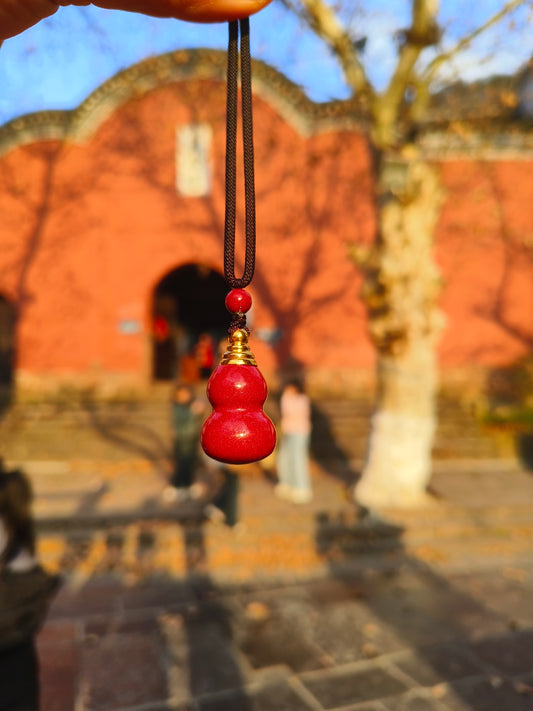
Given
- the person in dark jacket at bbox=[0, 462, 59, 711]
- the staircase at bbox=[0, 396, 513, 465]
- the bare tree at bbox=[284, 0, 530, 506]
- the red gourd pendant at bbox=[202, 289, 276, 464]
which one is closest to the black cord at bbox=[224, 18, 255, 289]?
the red gourd pendant at bbox=[202, 289, 276, 464]

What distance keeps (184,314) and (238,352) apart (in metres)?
16.2

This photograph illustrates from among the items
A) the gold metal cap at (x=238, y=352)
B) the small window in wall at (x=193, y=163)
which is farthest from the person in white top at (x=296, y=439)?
the small window in wall at (x=193, y=163)

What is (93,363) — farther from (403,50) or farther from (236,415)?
(236,415)

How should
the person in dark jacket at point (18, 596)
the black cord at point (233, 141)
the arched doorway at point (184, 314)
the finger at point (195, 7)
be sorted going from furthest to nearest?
1. the arched doorway at point (184, 314)
2. the person in dark jacket at point (18, 596)
3. the black cord at point (233, 141)
4. the finger at point (195, 7)

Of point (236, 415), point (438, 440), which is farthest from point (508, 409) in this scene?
point (236, 415)

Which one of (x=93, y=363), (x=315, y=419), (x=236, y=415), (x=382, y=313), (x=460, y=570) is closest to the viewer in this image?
(x=236, y=415)

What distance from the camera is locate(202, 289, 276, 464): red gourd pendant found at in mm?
1492

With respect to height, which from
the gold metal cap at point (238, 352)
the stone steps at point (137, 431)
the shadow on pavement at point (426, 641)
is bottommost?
the shadow on pavement at point (426, 641)

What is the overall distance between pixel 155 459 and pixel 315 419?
3.84 metres

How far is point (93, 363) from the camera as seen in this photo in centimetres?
1378

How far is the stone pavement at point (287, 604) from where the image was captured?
148 inches

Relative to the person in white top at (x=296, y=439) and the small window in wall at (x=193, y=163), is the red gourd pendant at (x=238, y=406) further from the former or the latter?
the small window in wall at (x=193, y=163)

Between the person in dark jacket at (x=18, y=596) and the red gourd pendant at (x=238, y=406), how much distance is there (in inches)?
59.7

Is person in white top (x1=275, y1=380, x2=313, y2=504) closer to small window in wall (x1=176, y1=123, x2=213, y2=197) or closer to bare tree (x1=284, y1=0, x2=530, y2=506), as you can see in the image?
bare tree (x1=284, y1=0, x2=530, y2=506)
